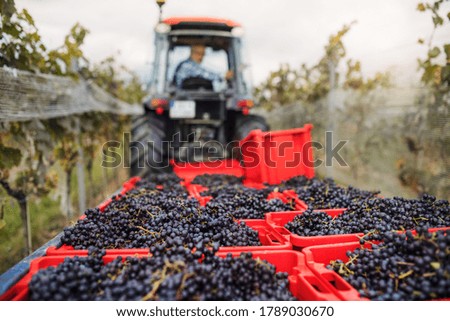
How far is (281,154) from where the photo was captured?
3258mm

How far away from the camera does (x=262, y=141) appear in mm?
3230

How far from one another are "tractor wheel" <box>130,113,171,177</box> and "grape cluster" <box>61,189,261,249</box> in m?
2.17

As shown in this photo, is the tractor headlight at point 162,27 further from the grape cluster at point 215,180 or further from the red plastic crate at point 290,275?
the red plastic crate at point 290,275

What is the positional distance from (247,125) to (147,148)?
1334 millimetres

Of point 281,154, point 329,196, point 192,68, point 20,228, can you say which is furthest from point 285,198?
point 20,228

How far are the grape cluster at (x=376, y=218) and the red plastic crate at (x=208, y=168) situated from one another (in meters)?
2.16

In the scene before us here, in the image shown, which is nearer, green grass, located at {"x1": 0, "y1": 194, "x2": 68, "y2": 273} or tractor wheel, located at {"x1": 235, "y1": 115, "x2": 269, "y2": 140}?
green grass, located at {"x1": 0, "y1": 194, "x2": 68, "y2": 273}

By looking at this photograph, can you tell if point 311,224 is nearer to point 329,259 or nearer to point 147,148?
point 329,259

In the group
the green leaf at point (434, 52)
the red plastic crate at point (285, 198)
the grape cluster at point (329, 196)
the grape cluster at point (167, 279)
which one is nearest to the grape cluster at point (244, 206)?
the red plastic crate at point (285, 198)

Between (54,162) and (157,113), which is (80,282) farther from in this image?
(157,113)

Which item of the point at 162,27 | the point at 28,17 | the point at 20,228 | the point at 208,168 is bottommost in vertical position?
the point at 20,228

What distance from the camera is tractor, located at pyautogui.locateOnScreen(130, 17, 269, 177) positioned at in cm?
433

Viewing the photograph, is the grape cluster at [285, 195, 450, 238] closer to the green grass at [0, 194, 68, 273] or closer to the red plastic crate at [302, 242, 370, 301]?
the red plastic crate at [302, 242, 370, 301]

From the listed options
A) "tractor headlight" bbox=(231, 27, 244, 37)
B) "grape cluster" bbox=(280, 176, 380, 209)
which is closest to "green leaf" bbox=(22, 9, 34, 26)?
"grape cluster" bbox=(280, 176, 380, 209)
